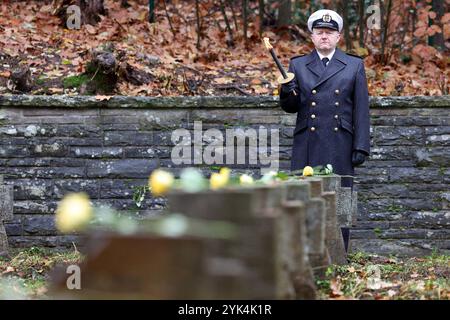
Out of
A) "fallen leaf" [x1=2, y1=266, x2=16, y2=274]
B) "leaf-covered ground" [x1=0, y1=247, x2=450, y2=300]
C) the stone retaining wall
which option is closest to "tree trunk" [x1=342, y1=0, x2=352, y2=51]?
the stone retaining wall

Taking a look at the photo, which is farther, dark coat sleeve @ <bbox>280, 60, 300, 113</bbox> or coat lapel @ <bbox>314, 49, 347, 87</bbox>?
coat lapel @ <bbox>314, 49, 347, 87</bbox>

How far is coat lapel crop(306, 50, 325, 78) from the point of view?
638cm

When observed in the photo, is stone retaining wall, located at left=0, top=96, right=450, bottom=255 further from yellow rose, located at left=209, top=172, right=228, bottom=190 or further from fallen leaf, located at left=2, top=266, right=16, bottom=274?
yellow rose, located at left=209, top=172, right=228, bottom=190

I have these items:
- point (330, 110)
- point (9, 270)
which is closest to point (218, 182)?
point (330, 110)

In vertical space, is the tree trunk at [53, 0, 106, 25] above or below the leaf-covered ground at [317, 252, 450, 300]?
above

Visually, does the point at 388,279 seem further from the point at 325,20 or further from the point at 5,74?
the point at 5,74

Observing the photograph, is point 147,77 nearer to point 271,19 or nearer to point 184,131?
point 184,131

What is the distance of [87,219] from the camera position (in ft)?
10.3

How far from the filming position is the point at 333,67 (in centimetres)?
638

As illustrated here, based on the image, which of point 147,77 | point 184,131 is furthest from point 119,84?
point 184,131

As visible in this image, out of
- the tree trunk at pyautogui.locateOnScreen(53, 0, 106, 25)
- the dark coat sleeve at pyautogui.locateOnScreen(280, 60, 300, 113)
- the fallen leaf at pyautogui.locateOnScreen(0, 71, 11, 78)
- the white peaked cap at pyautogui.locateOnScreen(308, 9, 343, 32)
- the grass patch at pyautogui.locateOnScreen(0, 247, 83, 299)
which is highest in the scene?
the tree trunk at pyautogui.locateOnScreen(53, 0, 106, 25)

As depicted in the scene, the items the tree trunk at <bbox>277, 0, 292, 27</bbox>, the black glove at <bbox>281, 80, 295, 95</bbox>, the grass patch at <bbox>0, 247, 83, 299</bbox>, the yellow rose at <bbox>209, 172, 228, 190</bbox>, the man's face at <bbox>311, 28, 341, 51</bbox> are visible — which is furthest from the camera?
the tree trunk at <bbox>277, 0, 292, 27</bbox>

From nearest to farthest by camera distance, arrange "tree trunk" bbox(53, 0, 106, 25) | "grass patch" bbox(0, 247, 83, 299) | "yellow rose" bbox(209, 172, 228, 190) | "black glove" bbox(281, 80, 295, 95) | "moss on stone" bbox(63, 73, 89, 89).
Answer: "yellow rose" bbox(209, 172, 228, 190) → "grass patch" bbox(0, 247, 83, 299) → "black glove" bbox(281, 80, 295, 95) → "moss on stone" bbox(63, 73, 89, 89) → "tree trunk" bbox(53, 0, 106, 25)

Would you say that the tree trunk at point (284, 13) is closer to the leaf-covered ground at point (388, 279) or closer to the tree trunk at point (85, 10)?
the tree trunk at point (85, 10)
